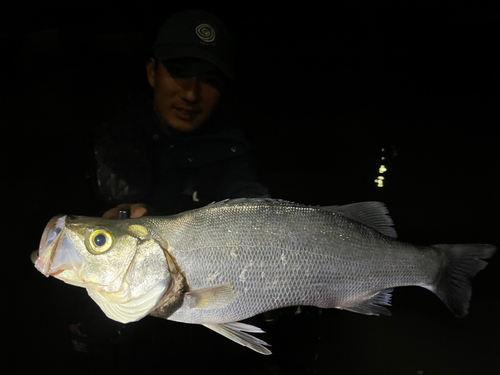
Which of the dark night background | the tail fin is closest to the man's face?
the dark night background

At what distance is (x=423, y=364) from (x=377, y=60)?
5.31 feet

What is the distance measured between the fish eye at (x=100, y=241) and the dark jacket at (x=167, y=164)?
0.35 metres

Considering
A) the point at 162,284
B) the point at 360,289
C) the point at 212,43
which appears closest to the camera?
Answer: the point at 162,284

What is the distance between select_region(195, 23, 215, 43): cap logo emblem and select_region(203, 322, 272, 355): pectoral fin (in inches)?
40.0

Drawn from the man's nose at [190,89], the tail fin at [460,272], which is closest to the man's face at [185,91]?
the man's nose at [190,89]

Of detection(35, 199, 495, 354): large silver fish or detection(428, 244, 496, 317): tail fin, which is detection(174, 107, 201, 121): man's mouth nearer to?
detection(35, 199, 495, 354): large silver fish

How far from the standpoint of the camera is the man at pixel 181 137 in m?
1.02

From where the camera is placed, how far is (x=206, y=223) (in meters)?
0.77

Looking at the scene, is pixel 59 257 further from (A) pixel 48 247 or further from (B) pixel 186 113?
(B) pixel 186 113

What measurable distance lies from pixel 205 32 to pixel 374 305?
1.18m

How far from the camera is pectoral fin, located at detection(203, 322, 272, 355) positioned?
78 cm

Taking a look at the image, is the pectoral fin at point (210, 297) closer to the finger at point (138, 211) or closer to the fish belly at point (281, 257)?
the fish belly at point (281, 257)

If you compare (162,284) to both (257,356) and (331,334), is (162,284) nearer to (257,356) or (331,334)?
(257,356)

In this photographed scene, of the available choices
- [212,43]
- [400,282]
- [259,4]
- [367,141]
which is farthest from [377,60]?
[400,282]
